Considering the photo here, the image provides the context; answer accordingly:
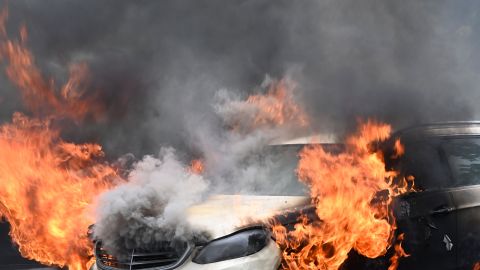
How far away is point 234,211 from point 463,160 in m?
2.86

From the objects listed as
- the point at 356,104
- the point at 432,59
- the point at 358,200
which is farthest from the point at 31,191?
the point at 432,59

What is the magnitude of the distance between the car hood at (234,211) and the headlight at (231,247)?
0.17 ft

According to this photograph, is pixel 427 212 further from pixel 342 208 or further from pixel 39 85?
pixel 39 85

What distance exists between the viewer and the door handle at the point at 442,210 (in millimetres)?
4848

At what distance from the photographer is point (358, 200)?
4387 millimetres

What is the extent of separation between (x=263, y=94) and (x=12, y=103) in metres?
2.77

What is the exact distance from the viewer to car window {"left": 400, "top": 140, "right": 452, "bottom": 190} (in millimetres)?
5005

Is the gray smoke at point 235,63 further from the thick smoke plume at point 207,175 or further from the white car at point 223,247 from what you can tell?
the white car at point 223,247

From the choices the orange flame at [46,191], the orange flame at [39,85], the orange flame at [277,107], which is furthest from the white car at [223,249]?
the orange flame at [39,85]

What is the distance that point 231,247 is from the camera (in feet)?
12.1

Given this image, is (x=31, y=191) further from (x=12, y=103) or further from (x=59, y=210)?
(x=12, y=103)

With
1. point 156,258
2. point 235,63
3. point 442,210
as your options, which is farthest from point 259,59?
point 156,258

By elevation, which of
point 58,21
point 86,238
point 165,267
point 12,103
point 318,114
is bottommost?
point 165,267

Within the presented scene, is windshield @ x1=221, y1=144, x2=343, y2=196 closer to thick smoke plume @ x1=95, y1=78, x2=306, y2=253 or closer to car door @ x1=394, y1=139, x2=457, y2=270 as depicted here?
thick smoke plume @ x1=95, y1=78, x2=306, y2=253
